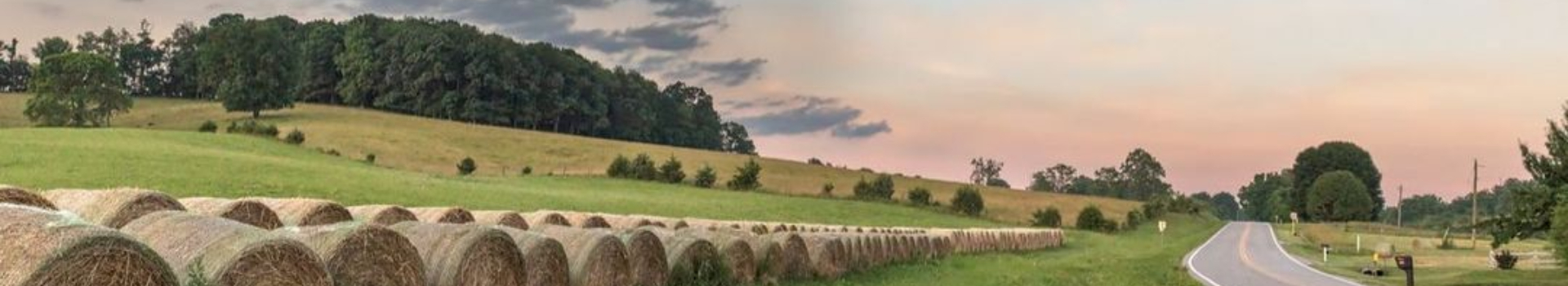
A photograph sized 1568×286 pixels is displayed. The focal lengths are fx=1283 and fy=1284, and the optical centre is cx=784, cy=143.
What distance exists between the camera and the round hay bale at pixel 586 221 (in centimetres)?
2350

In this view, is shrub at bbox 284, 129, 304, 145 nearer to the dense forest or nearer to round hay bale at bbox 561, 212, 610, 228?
the dense forest

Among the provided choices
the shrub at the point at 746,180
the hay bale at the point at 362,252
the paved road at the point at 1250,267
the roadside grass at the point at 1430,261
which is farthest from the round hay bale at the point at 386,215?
the shrub at the point at 746,180

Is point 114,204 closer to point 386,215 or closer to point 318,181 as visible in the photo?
point 386,215

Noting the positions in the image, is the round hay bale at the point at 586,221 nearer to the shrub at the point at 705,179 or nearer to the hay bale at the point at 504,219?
the hay bale at the point at 504,219

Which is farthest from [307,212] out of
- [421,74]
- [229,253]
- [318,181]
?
[421,74]

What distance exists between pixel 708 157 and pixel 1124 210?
4046cm

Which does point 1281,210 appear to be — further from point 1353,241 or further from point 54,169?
point 54,169

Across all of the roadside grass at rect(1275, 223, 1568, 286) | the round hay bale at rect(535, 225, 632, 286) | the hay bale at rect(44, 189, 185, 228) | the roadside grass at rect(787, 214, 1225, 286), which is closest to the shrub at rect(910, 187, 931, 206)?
the roadside grass at rect(787, 214, 1225, 286)

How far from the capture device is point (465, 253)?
13.5 m

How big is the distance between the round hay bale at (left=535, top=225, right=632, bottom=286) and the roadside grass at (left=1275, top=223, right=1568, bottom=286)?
28.8m

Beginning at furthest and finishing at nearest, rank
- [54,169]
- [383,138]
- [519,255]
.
Answer: [383,138] → [54,169] → [519,255]

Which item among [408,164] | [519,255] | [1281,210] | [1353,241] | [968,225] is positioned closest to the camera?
[519,255]

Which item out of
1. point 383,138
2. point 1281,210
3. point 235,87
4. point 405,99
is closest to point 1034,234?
point 383,138

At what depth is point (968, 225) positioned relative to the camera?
8250 cm
